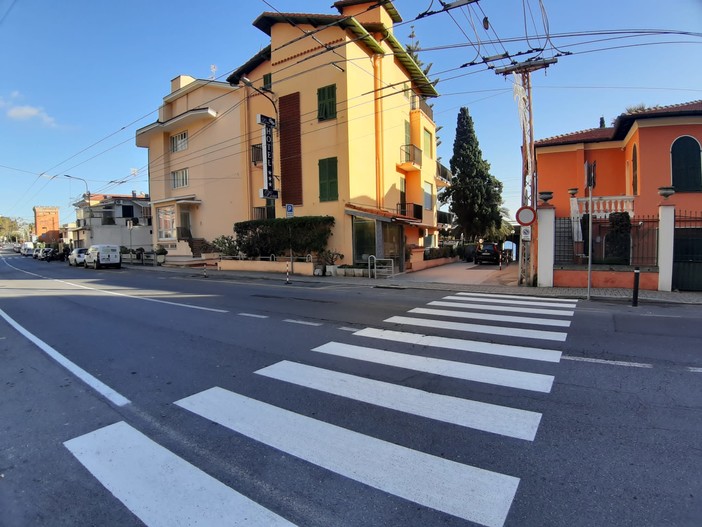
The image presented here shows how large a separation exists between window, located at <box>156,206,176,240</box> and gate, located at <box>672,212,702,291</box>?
102 feet

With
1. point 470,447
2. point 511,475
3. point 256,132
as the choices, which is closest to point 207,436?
point 470,447

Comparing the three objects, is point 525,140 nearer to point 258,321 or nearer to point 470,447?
point 258,321

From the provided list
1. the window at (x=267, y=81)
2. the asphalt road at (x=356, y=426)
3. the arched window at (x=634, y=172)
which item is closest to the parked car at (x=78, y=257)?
the window at (x=267, y=81)

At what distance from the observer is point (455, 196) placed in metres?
33.6

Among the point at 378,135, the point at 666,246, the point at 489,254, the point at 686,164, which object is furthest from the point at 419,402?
the point at 489,254

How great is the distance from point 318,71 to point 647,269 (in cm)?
1765

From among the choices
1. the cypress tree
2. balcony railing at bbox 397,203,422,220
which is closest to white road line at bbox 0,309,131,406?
balcony railing at bbox 397,203,422,220

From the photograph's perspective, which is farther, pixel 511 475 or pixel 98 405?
pixel 98 405

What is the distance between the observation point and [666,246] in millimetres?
12258

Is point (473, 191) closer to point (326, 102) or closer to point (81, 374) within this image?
point (326, 102)

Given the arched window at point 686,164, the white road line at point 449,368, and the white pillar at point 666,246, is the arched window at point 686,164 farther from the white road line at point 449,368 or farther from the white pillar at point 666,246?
the white road line at point 449,368

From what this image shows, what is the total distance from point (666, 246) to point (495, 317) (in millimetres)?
8160

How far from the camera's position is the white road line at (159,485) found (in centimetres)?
248

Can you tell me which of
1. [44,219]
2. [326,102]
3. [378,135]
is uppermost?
[44,219]
